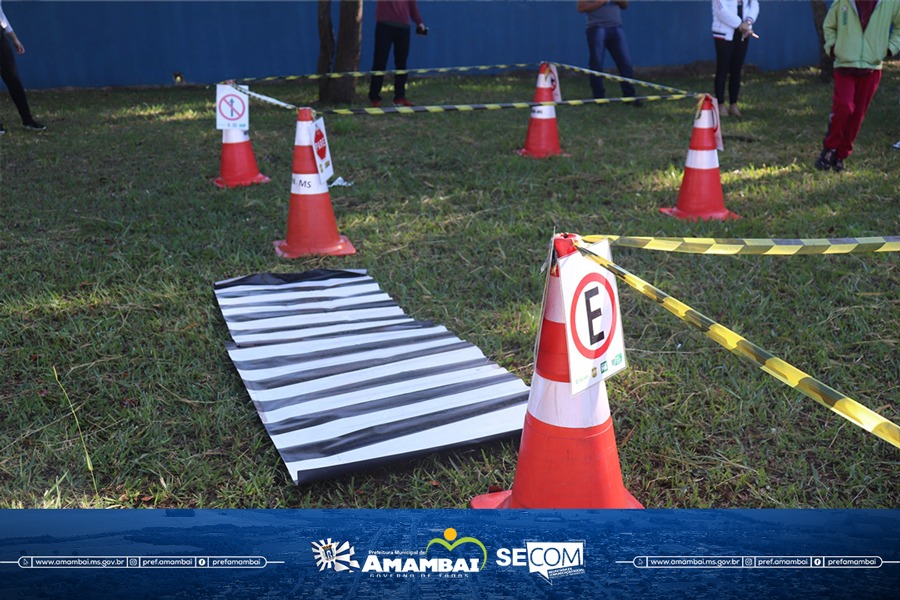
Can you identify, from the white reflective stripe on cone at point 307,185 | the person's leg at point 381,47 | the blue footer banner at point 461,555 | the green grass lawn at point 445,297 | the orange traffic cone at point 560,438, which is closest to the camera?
the blue footer banner at point 461,555

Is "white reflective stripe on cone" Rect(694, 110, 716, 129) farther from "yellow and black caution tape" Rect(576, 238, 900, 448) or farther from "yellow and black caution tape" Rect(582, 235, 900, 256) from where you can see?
"yellow and black caution tape" Rect(576, 238, 900, 448)

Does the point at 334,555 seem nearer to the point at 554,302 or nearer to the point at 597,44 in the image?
the point at 554,302

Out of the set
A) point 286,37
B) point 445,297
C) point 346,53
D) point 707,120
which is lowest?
point 445,297

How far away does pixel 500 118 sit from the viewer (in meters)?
9.41

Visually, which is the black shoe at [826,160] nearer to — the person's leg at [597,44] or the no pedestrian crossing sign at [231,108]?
the person's leg at [597,44]

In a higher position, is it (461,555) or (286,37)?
(286,37)

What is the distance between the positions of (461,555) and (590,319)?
2.33 feet

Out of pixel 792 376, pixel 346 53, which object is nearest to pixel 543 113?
pixel 346 53

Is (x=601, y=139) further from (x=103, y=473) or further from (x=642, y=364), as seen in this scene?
(x=103, y=473)

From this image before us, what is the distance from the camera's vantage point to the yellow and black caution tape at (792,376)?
1.58 meters

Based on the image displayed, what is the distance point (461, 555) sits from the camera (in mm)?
1803

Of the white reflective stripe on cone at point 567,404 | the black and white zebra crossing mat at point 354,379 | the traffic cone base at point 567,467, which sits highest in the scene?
the white reflective stripe on cone at point 567,404

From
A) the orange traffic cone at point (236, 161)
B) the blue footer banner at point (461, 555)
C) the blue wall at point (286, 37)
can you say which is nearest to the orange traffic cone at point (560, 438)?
the blue footer banner at point (461, 555)

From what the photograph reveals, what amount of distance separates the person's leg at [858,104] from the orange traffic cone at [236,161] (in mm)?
4623
